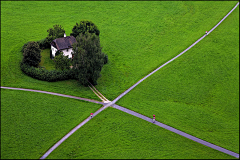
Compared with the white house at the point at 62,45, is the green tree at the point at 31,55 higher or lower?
lower

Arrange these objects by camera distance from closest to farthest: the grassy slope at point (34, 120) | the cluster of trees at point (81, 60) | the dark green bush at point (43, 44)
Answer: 1. the grassy slope at point (34, 120)
2. the cluster of trees at point (81, 60)
3. the dark green bush at point (43, 44)

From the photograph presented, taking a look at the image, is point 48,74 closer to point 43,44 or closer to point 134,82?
point 43,44

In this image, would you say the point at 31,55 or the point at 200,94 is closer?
the point at 31,55

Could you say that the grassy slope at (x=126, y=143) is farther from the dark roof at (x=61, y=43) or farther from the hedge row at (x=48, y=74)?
the dark roof at (x=61, y=43)

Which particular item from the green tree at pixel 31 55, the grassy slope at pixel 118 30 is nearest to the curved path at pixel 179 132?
the grassy slope at pixel 118 30

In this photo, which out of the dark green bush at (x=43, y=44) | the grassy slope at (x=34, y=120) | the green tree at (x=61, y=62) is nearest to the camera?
the grassy slope at (x=34, y=120)

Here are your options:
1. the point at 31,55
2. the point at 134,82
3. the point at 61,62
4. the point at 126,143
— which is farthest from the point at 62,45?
the point at 126,143
